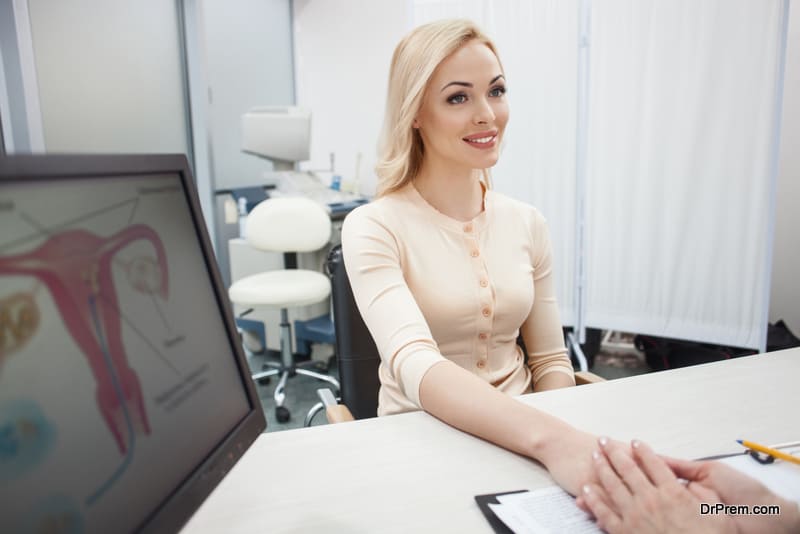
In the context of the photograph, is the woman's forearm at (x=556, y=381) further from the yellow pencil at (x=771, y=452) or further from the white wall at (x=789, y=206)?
the white wall at (x=789, y=206)

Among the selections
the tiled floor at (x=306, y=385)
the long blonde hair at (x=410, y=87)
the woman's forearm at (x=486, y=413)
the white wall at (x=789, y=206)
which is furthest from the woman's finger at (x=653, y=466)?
the white wall at (x=789, y=206)

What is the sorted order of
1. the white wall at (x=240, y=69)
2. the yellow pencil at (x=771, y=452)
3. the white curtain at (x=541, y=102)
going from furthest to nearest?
the white wall at (x=240, y=69) → the white curtain at (x=541, y=102) → the yellow pencil at (x=771, y=452)

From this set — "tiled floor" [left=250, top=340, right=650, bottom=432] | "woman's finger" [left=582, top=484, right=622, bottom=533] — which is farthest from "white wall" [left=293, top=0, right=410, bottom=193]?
"woman's finger" [left=582, top=484, right=622, bottom=533]

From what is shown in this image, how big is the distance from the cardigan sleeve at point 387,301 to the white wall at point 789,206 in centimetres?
249

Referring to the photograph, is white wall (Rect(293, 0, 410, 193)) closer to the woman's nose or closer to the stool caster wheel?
the stool caster wheel

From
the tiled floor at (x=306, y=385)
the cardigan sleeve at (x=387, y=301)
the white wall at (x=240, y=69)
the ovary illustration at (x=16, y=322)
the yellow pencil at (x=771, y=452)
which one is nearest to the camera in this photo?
the ovary illustration at (x=16, y=322)

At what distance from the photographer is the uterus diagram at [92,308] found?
348mm

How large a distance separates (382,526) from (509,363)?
26.7 inches

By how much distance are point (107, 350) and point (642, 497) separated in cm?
55

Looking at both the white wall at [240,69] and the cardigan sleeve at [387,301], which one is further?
the white wall at [240,69]

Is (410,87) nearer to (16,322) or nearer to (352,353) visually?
(352,353)

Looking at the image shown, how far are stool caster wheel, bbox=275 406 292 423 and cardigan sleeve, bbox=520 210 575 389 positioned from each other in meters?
1.37

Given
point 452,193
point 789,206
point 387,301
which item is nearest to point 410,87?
point 452,193

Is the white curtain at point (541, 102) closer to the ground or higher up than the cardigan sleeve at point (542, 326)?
higher up
